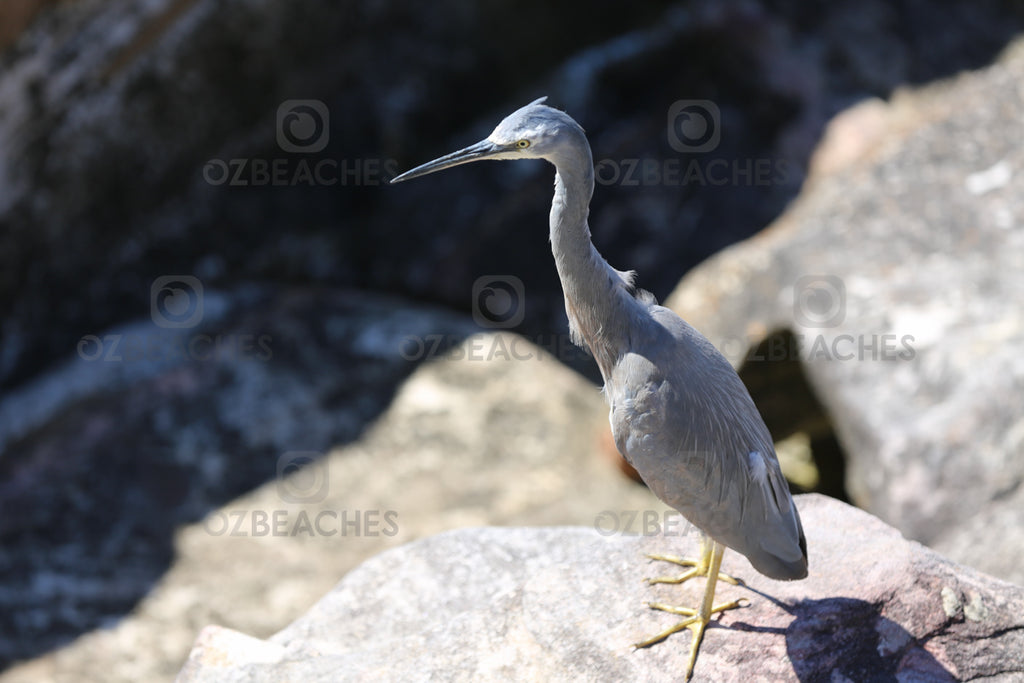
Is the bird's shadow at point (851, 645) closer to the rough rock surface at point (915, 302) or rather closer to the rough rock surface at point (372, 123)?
the rough rock surface at point (915, 302)

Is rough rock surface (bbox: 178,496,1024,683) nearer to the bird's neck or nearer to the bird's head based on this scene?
the bird's neck

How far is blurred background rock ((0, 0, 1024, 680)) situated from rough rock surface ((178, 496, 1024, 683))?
1664 mm

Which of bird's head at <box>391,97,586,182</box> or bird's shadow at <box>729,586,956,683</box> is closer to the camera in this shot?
bird's head at <box>391,97,586,182</box>

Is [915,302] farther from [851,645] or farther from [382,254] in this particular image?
[382,254]

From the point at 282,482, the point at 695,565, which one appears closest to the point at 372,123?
the point at 282,482

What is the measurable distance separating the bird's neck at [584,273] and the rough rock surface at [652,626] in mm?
998

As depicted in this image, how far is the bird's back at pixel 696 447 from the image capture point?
11.8 ft

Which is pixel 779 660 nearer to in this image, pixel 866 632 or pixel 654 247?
pixel 866 632

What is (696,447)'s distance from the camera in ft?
11.8

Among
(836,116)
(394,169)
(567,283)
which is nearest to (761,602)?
(567,283)

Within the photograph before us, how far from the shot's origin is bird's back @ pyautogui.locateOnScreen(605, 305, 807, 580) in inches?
141

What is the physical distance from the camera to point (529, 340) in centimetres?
803

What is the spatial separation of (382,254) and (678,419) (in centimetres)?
539

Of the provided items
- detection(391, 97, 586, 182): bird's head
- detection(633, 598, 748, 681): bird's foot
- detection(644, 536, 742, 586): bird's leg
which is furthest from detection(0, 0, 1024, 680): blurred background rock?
detection(391, 97, 586, 182): bird's head
